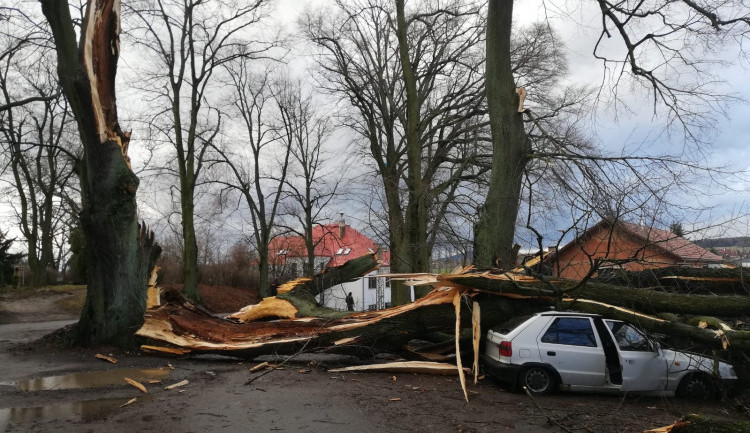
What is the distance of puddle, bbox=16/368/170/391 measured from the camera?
7.40m

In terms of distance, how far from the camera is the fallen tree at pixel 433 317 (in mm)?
8141

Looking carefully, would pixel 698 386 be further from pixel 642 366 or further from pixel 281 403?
pixel 281 403

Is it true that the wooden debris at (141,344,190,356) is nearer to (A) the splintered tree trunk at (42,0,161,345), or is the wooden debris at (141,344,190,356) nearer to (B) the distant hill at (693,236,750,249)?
(A) the splintered tree trunk at (42,0,161,345)

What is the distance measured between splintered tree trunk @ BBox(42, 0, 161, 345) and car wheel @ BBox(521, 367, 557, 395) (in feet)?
23.8

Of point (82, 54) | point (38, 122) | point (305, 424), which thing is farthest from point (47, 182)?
point (305, 424)

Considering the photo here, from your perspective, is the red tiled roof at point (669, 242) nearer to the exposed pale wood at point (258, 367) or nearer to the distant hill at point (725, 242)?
the distant hill at point (725, 242)

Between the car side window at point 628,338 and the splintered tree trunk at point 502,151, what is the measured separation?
10.5 ft

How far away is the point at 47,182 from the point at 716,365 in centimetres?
3710

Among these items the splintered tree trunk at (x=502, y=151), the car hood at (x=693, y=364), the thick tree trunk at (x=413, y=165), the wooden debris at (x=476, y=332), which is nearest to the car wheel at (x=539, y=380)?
the wooden debris at (x=476, y=332)

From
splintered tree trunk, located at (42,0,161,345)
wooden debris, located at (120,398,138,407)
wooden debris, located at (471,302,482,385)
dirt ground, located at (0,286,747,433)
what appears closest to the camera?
dirt ground, located at (0,286,747,433)

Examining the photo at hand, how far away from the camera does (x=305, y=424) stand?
19.2ft

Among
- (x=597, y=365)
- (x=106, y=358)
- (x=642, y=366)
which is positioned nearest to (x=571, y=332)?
(x=597, y=365)

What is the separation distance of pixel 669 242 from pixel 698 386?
2.43 meters

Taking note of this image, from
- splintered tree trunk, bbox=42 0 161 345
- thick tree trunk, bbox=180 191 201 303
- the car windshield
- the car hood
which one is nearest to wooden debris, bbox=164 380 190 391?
splintered tree trunk, bbox=42 0 161 345
